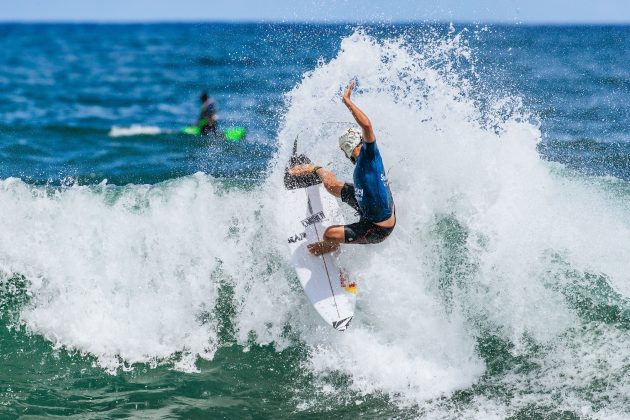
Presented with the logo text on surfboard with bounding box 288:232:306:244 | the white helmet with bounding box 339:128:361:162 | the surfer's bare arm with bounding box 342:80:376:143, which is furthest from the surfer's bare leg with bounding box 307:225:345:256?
the surfer's bare arm with bounding box 342:80:376:143

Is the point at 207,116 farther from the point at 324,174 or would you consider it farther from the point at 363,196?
the point at 363,196

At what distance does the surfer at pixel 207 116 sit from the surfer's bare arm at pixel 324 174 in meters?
9.18

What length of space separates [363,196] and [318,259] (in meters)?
1.13

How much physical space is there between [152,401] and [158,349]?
Answer: 1.02 m

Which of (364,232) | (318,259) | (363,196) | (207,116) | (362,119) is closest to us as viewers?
(362,119)

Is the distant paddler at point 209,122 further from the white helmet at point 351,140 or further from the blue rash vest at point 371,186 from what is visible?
the blue rash vest at point 371,186

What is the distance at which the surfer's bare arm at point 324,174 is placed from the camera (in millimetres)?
8094

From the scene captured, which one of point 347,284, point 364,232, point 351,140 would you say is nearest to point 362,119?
point 351,140

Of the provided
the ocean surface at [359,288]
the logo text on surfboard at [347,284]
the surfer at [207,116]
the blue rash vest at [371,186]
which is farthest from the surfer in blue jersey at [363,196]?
the surfer at [207,116]

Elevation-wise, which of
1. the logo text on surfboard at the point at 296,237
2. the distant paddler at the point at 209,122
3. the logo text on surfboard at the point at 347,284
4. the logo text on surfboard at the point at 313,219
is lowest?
the logo text on surfboard at the point at 347,284

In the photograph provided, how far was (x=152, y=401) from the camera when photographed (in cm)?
709

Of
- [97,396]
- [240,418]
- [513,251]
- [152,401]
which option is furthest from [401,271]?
[97,396]

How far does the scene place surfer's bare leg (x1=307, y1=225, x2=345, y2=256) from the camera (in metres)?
7.59

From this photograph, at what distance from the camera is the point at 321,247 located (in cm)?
789
